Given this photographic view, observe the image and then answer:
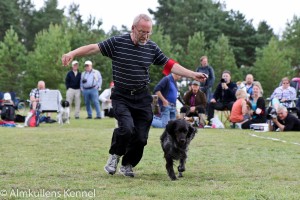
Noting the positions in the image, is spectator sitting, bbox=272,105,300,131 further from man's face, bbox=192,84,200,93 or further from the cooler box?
man's face, bbox=192,84,200,93

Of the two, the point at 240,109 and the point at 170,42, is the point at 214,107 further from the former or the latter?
the point at 170,42

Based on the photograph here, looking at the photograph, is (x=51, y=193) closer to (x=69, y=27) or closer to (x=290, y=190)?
(x=290, y=190)

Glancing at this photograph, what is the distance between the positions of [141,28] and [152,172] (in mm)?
1809

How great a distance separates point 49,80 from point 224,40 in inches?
574

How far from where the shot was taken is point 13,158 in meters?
7.72

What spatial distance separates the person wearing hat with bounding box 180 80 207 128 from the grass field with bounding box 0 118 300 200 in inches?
167

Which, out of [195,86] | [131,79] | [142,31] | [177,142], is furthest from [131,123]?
[195,86]

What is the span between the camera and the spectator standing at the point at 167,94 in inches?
541

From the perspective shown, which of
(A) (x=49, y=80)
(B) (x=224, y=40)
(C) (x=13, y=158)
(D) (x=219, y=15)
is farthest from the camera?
(D) (x=219, y=15)

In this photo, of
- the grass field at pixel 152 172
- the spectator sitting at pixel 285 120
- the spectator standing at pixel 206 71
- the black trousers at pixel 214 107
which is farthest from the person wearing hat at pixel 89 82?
the grass field at pixel 152 172

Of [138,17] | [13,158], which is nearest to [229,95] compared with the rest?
[13,158]

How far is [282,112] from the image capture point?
14.0m

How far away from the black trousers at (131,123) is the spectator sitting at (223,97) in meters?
9.59

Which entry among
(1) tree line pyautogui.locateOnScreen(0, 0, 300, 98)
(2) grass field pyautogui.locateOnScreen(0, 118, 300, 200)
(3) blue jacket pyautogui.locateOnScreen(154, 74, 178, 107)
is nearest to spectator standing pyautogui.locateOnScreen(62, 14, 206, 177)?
(2) grass field pyautogui.locateOnScreen(0, 118, 300, 200)
